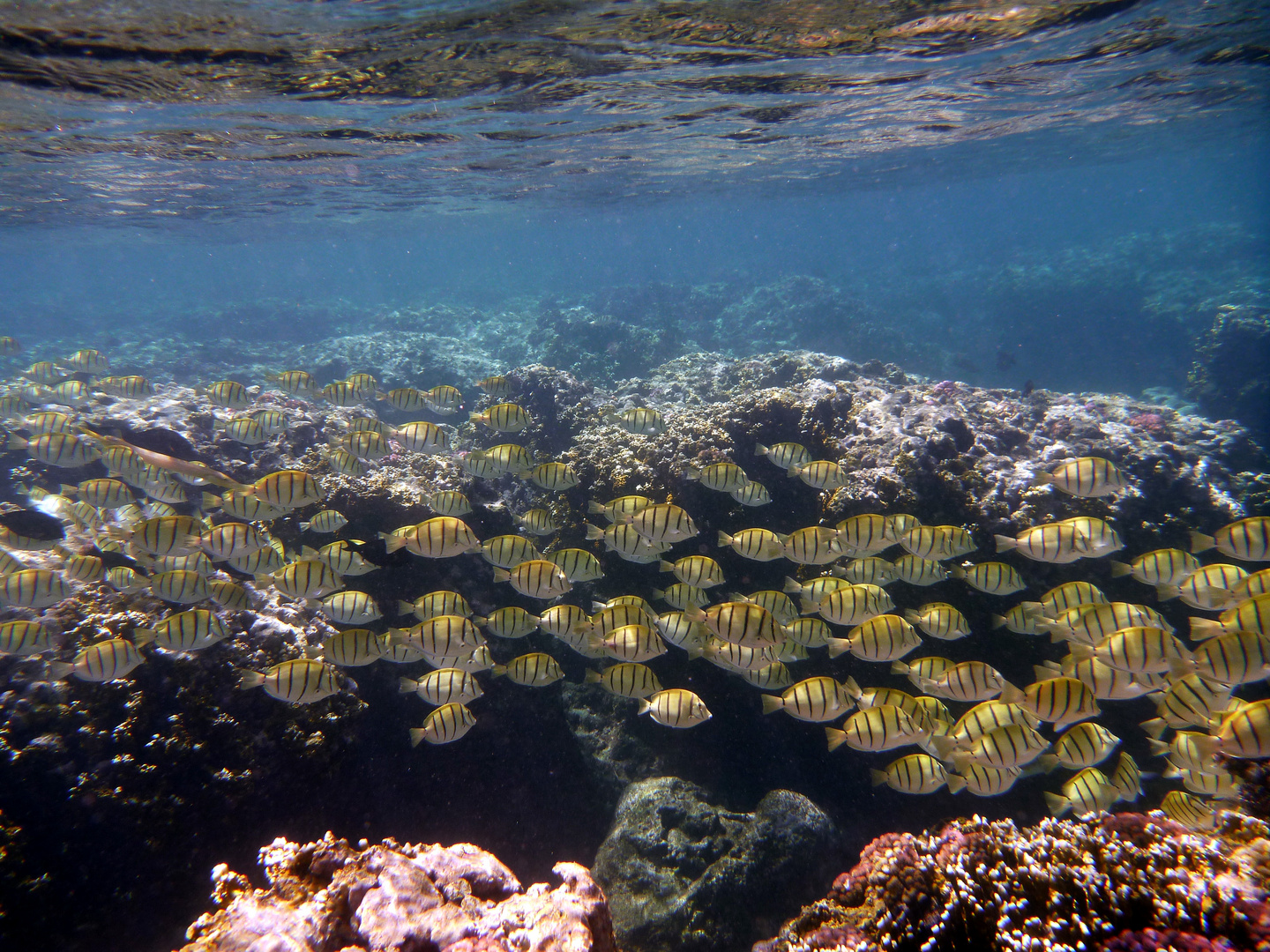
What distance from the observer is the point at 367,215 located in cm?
3688

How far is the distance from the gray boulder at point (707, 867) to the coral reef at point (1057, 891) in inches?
53.6

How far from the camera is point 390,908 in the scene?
119 inches

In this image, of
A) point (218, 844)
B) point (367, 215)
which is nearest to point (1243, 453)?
point (218, 844)

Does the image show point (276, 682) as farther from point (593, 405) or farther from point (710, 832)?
point (593, 405)

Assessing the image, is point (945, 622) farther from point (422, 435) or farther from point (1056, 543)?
point (422, 435)

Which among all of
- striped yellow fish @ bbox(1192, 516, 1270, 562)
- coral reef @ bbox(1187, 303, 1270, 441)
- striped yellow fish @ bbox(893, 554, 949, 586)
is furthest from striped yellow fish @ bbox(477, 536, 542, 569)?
coral reef @ bbox(1187, 303, 1270, 441)

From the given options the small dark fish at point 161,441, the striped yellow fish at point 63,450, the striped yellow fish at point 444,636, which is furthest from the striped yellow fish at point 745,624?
the small dark fish at point 161,441

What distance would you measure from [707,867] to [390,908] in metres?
3.41

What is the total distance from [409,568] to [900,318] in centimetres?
3476

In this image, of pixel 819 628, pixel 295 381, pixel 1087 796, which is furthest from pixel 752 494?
pixel 295 381

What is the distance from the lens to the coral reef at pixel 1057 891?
9.18 feet

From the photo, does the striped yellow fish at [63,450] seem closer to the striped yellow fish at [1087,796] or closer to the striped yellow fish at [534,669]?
the striped yellow fish at [534,669]

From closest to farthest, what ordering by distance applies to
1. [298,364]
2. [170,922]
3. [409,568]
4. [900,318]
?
[170,922] < [409,568] < [298,364] < [900,318]

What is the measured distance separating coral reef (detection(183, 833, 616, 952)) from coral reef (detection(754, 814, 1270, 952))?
5.07ft
